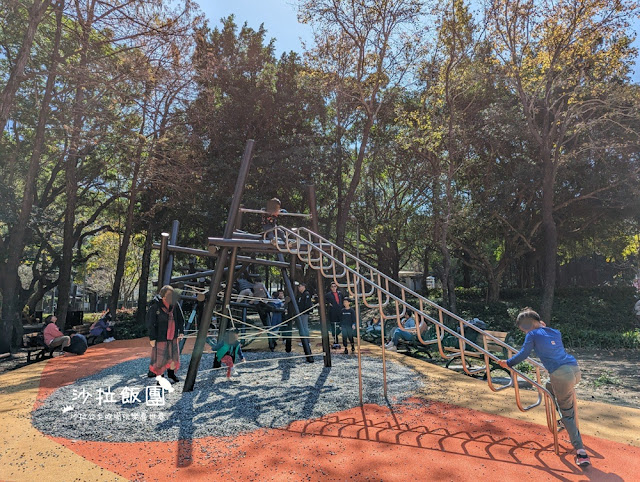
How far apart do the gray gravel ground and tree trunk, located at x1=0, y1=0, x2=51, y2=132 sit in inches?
255

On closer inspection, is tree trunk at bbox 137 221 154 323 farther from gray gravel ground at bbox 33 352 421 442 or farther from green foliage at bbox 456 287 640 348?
green foliage at bbox 456 287 640 348

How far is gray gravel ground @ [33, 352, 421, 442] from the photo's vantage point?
4988 mm

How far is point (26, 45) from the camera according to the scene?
413 inches

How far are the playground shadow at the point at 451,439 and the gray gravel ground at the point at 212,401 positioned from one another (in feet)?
1.61

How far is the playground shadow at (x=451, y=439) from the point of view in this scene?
3.91 metres

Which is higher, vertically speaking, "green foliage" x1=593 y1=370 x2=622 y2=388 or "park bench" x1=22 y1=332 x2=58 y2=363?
"park bench" x1=22 y1=332 x2=58 y2=363

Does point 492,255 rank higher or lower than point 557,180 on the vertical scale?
lower

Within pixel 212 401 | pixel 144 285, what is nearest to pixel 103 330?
pixel 144 285

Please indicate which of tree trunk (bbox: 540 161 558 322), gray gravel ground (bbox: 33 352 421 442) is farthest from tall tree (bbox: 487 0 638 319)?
gray gravel ground (bbox: 33 352 421 442)

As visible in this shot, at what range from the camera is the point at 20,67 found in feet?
34.0

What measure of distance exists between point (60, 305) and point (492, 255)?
1131 inches

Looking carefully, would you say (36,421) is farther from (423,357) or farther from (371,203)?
(371,203)

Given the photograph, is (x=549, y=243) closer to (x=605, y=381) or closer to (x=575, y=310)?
(x=575, y=310)

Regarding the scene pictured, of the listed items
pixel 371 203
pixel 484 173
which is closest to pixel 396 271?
pixel 371 203
